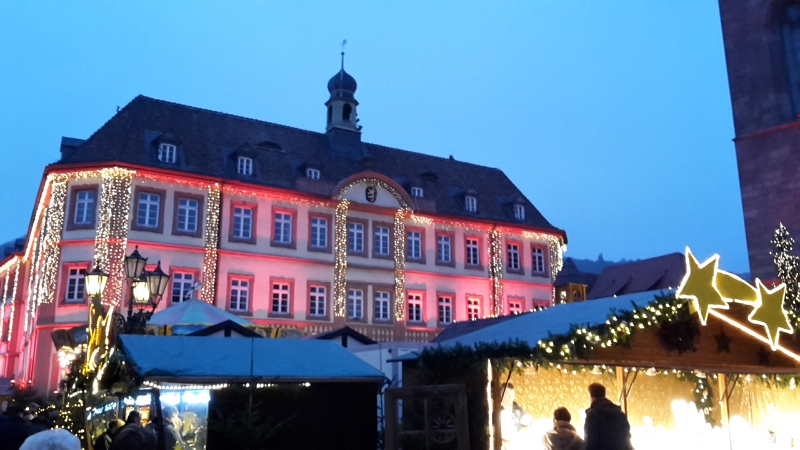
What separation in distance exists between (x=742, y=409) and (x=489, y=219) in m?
23.1

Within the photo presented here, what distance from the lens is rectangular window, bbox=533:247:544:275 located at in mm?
36094

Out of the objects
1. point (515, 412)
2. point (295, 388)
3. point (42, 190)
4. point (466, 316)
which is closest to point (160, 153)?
point (42, 190)

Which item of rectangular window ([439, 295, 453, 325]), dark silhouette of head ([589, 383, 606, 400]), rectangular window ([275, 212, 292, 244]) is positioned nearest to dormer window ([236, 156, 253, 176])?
rectangular window ([275, 212, 292, 244])

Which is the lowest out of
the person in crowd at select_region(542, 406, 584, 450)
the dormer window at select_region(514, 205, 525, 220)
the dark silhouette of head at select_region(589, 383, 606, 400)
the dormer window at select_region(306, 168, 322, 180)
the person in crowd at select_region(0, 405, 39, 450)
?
the person in crowd at select_region(542, 406, 584, 450)

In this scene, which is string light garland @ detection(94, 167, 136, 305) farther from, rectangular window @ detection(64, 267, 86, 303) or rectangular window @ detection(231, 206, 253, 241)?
rectangular window @ detection(231, 206, 253, 241)

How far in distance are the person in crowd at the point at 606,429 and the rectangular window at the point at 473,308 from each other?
25.7m

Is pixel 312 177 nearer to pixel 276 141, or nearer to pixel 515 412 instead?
pixel 276 141

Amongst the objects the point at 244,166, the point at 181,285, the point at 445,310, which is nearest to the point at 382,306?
the point at 445,310

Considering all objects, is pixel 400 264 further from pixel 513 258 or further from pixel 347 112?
pixel 347 112

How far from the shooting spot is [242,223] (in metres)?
29.2

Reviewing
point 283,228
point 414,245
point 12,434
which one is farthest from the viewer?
point 414,245

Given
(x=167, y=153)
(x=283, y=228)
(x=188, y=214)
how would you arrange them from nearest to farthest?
(x=188, y=214)
(x=167, y=153)
(x=283, y=228)

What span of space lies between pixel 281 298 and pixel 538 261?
13.3 m

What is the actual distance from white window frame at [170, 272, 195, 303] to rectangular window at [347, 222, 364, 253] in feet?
22.0
